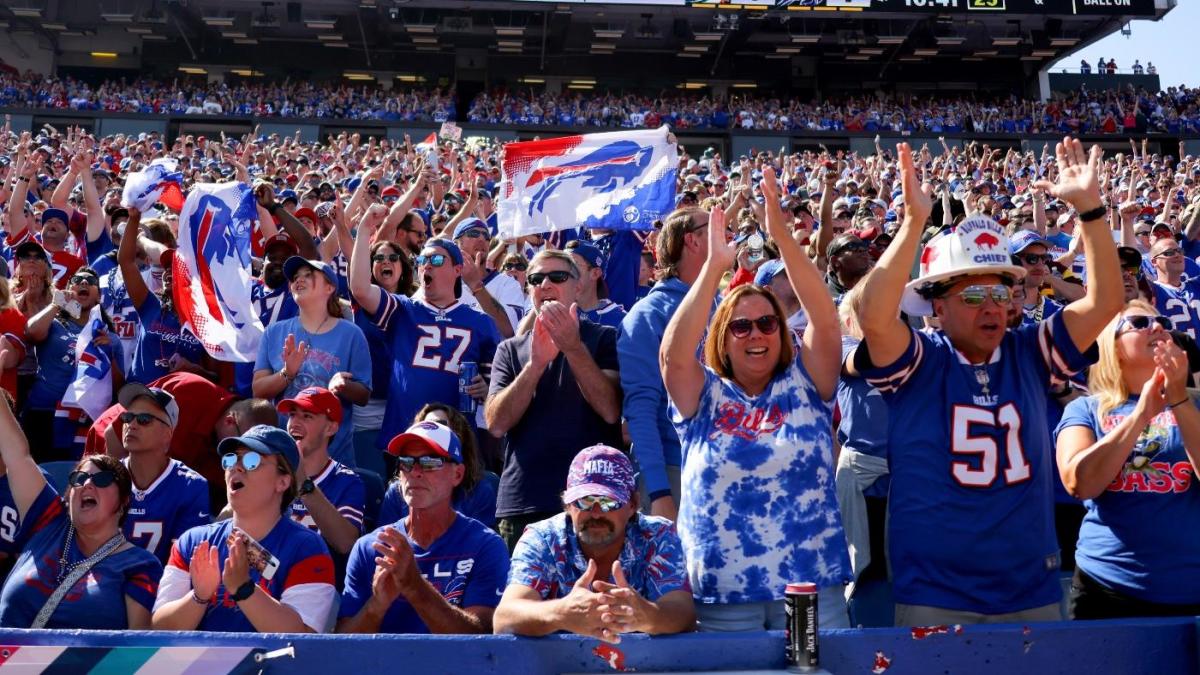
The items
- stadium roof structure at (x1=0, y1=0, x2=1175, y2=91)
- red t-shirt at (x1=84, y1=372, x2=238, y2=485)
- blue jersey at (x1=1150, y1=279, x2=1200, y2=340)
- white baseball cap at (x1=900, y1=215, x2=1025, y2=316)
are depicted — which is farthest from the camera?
stadium roof structure at (x1=0, y1=0, x2=1175, y2=91)

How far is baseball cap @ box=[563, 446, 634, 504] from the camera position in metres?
3.60

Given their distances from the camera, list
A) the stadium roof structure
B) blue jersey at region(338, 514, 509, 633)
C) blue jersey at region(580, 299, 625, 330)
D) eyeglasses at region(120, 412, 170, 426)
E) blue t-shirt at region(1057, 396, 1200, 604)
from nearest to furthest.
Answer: blue t-shirt at region(1057, 396, 1200, 604)
blue jersey at region(338, 514, 509, 633)
eyeglasses at region(120, 412, 170, 426)
blue jersey at region(580, 299, 625, 330)
the stadium roof structure

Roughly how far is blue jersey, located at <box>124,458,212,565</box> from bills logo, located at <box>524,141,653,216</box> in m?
3.83

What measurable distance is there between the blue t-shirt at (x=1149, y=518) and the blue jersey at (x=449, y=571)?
6.77ft

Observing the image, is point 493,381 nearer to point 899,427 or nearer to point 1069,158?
point 899,427

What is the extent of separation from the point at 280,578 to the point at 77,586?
2.75 ft

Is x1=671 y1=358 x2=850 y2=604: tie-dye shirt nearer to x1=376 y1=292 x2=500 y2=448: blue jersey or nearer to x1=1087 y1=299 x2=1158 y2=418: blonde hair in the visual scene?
x1=1087 y1=299 x2=1158 y2=418: blonde hair

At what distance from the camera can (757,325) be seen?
149 inches

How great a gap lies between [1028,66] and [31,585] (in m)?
48.0

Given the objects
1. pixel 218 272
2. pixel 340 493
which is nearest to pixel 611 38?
pixel 218 272

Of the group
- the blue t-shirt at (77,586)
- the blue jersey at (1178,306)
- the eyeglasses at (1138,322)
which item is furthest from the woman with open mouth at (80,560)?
the blue jersey at (1178,306)

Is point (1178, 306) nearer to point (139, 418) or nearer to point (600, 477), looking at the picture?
point (600, 477)

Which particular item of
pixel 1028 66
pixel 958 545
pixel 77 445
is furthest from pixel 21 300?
pixel 1028 66

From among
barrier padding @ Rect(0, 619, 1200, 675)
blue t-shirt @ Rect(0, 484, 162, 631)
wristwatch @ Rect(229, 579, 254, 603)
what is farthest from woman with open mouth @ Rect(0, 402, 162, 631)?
barrier padding @ Rect(0, 619, 1200, 675)
